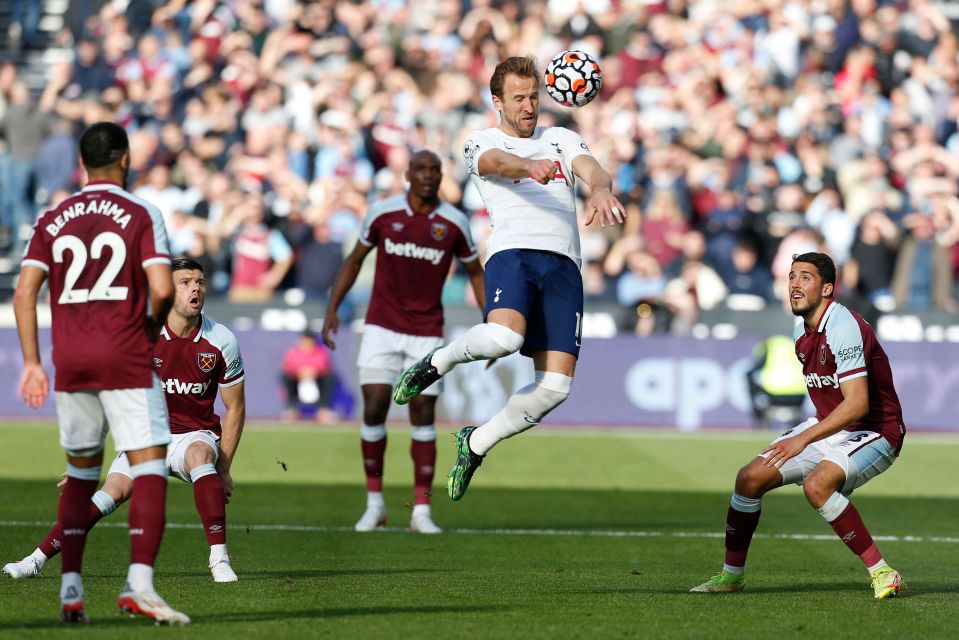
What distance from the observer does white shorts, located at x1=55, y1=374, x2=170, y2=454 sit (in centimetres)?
700

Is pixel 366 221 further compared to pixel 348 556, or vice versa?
pixel 366 221

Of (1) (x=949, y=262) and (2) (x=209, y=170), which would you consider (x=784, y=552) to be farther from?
(2) (x=209, y=170)

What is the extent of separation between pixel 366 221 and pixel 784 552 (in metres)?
3.96

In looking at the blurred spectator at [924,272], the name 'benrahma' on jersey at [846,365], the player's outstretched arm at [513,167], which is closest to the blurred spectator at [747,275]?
the blurred spectator at [924,272]

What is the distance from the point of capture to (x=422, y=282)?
12.4 metres

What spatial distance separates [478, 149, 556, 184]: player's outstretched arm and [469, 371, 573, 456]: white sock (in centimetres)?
119

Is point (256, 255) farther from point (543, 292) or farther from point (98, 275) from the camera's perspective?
point (98, 275)

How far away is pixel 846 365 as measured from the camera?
864 cm

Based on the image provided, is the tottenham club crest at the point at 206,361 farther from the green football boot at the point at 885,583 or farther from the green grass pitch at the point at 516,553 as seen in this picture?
the green football boot at the point at 885,583

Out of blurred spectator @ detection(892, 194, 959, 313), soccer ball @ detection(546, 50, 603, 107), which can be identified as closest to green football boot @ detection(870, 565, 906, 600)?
soccer ball @ detection(546, 50, 603, 107)

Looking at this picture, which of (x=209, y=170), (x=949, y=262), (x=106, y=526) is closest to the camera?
(x=106, y=526)

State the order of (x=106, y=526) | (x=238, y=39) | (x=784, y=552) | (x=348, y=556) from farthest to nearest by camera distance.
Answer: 1. (x=238, y=39)
2. (x=106, y=526)
3. (x=784, y=552)
4. (x=348, y=556)

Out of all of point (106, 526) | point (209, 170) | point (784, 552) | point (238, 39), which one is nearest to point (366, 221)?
point (106, 526)

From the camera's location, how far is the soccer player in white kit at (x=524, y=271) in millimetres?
9008
